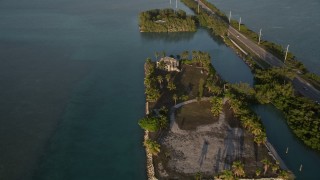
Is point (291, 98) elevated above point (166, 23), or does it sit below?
below

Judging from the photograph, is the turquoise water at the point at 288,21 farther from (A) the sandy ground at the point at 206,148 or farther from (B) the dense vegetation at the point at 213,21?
(A) the sandy ground at the point at 206,148

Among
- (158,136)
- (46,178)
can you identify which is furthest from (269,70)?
(46,178)

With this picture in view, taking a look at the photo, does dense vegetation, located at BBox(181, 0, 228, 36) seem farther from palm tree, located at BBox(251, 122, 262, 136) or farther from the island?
palm tree, located at BBox(251, 122, 262, 136)

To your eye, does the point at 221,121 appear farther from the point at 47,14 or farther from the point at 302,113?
the point at 47,14

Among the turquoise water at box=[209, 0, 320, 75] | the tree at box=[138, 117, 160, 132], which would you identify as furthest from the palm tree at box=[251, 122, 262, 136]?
the turquoise water at box=[209, 0, 320, 75]

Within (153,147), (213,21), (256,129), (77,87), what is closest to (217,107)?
(256,129)

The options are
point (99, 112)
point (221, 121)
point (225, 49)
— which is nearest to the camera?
point (221, 121)

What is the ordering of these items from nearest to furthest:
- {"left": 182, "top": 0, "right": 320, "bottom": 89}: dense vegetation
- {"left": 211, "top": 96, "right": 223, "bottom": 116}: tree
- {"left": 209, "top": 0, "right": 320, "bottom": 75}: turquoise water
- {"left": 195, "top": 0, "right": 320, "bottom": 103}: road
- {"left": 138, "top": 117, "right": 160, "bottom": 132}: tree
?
{"left": 138, "top": 117, "right": 160, "bottom": 132}: tree
{"left": 211, "top": 96, "right": 223, "bottom": 116}: tree
{"left": 195, "top": 0, "right": 320, "bottom": 103}: road
{"left": 182, "top": 0, "right": 320, "bottom": 89}: dense vegetation
{"left": 209, "top": 0, "right": 320, "bottom": 75}: turquoise water

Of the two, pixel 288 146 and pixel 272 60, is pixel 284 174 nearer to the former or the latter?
pixel 288 146
